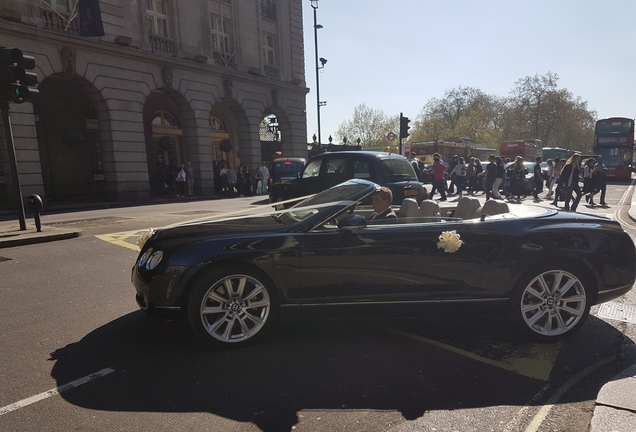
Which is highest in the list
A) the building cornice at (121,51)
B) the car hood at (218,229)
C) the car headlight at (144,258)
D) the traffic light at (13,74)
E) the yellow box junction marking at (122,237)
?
the building cornice at (121,51)

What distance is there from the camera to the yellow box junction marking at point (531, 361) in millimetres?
3225

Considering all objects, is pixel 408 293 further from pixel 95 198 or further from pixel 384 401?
pixel 95 198

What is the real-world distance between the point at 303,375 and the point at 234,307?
0.83 metres

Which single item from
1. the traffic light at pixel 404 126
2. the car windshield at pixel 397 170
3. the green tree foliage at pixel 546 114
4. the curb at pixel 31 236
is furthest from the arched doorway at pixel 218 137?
the green tree foliage at pixel 546 114

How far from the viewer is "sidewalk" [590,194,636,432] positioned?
251cm

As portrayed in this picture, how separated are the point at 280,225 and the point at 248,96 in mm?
24828

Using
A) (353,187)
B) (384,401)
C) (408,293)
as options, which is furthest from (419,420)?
(353,187)

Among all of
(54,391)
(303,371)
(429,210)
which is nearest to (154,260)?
(54,391)

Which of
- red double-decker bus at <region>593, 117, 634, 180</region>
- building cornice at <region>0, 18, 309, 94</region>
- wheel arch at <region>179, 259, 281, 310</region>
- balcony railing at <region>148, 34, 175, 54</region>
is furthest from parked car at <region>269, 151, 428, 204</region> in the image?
red double-decker bus at <region>593, 117, 634, 180</region>

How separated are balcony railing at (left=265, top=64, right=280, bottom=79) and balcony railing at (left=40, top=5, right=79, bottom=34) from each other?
12540 millimetres

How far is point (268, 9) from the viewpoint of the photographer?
29062 millimetres

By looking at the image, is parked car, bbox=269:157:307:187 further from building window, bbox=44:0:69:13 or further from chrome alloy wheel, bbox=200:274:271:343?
chrome alloy wheel, bbox=200:274:271:343

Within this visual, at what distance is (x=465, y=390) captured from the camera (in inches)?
117

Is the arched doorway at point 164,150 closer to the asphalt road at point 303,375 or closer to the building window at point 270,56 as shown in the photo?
the building window at point 270,56
